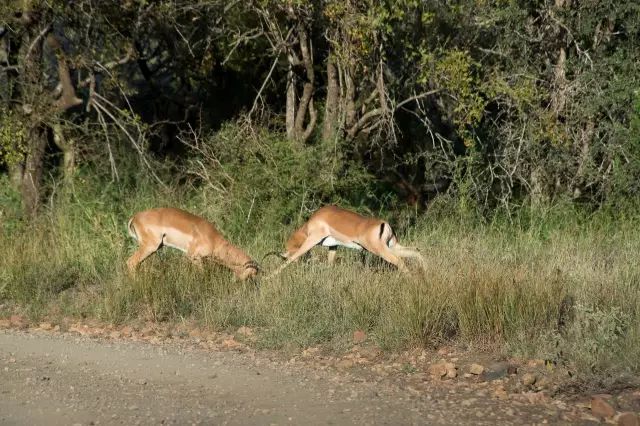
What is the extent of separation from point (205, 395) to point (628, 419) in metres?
2.97

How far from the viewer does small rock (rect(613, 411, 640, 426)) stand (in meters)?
6.36

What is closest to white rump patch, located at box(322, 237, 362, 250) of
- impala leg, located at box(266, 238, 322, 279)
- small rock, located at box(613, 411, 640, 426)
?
impala leg, located at box(266, 238, 322, 279)

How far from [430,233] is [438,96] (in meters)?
3.83

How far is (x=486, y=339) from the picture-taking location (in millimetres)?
8578

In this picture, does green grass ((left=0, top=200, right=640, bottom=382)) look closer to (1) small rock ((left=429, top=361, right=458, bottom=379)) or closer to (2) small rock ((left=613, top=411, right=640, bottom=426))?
(1) small rock ((left=429, top=361, right=458, bottom=379))

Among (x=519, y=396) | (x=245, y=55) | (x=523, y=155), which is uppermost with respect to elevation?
(x=245, y=55)

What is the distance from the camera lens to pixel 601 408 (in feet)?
21.7

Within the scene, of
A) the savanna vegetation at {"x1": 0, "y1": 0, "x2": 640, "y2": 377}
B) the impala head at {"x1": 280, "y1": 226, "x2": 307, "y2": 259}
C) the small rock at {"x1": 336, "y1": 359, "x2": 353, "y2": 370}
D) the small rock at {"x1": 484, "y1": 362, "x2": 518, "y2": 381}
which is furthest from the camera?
the savanna vegetation at {"x1": 0, "y1": 0, "x2": 640, "y2": 377}

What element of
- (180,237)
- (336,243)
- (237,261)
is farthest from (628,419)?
(180,237)

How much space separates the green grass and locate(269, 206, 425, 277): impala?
22 centimetres

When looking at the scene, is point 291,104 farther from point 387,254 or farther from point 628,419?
point 628,419

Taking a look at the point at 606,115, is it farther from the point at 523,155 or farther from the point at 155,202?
the point at 155,202

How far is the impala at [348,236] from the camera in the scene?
40.0ft

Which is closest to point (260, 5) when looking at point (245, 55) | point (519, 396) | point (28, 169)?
point (245, 55)
